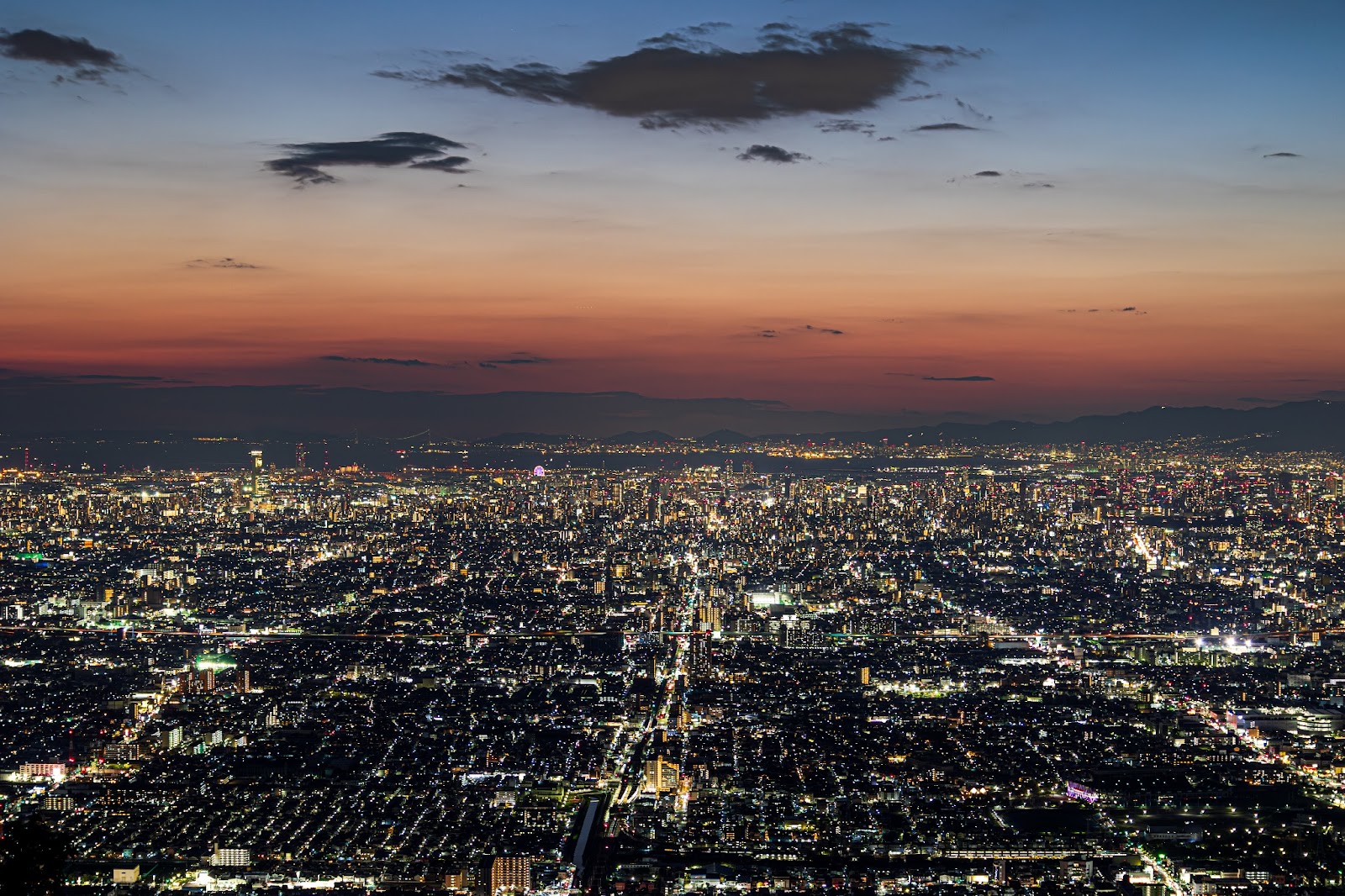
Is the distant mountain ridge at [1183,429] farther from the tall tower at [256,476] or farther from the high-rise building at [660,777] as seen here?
the high-rise building at [660,777]

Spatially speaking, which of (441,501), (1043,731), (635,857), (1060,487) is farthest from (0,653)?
(1060,487)

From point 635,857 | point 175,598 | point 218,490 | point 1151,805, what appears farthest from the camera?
point 218,490

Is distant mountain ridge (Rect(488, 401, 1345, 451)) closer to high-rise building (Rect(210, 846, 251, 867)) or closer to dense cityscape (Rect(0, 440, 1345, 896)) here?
dense cityscape (Rect(0, 440, 1345, 896))

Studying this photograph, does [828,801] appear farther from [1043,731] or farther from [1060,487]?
[1060,487]

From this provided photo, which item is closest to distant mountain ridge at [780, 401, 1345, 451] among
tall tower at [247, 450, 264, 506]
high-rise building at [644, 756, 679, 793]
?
tall tower at [247, 450, 264, 506]

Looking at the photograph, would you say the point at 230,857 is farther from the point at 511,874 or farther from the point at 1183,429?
the point at 1183,429

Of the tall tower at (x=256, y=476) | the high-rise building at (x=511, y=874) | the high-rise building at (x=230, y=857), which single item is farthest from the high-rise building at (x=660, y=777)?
the tall tower at (x=256, y=476)

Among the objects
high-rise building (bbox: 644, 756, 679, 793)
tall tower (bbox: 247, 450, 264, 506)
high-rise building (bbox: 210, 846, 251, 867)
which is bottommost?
high-rise building (bbox: 210, 846, 251, 867)

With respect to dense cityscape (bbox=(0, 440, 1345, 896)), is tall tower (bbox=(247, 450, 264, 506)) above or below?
above
